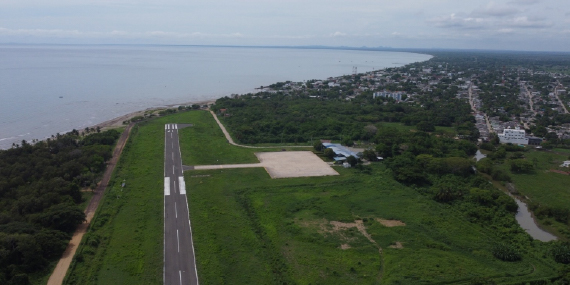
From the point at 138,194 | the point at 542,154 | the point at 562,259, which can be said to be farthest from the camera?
the point at 542,154

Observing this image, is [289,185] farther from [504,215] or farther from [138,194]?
[504,215]

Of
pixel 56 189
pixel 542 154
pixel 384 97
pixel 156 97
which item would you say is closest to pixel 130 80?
pixel 156 97

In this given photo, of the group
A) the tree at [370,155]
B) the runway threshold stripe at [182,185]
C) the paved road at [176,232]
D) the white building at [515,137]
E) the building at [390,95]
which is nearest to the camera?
the paved road at [176,232]

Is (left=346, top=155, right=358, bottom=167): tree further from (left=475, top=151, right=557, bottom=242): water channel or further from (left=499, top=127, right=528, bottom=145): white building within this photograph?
(left=499, top=127, right=528, bottom=145): white building

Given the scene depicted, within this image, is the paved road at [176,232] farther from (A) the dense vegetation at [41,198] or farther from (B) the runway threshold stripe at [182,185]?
(A) the dense vegetation at [41,198]

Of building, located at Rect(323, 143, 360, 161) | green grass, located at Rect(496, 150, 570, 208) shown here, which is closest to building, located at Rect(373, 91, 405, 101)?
building, located at Rect(323, 143, 360, 161)

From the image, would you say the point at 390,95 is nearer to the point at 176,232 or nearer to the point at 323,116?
the point at 323,116

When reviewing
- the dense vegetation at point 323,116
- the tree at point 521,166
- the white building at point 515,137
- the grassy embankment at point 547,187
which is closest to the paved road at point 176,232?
the dense vegetation at point 323,116
